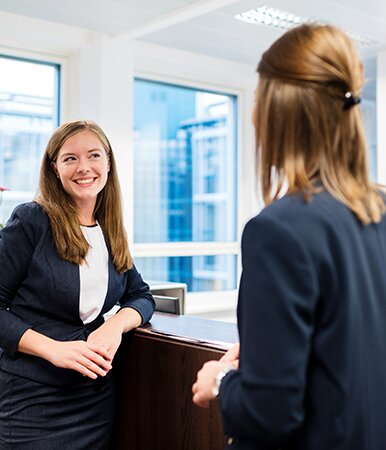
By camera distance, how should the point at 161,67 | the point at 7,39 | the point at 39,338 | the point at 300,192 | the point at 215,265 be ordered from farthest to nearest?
the point at 215,265 → the point at 161,67 → the point at 7,39 → the point at 39,338 → the point at 300,192

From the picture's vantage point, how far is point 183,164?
4.38 m

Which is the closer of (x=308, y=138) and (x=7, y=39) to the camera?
(x=308, y=138)

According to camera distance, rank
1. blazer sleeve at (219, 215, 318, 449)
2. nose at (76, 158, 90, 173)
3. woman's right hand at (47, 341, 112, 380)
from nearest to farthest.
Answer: blazer sleeve at (219, 215, 318, 449) < woman's right hand at (47, 341, 112, 380) < nose at (76, 158, 90, 173)

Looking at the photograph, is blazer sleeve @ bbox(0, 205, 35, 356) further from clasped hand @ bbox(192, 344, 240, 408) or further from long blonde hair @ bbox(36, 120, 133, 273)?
clasped hand @ bbox(192, 344, 240, 408)

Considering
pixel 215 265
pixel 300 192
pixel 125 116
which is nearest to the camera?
pixel 300 192

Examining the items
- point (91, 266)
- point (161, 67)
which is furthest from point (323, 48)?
point (161, 67)

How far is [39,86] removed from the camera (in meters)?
3.75

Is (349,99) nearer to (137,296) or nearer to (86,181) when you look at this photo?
(86,181)

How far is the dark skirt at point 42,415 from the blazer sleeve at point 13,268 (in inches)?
4.0

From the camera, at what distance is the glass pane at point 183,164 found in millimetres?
4164

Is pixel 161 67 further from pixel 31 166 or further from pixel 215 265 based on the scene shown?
pixel 215 265

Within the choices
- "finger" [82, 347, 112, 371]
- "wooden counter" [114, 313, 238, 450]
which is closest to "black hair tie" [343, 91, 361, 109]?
"wooden counter" [114, 313, 238, 450]

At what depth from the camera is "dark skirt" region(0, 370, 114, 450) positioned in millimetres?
1422

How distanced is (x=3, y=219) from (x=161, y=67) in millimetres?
1460
